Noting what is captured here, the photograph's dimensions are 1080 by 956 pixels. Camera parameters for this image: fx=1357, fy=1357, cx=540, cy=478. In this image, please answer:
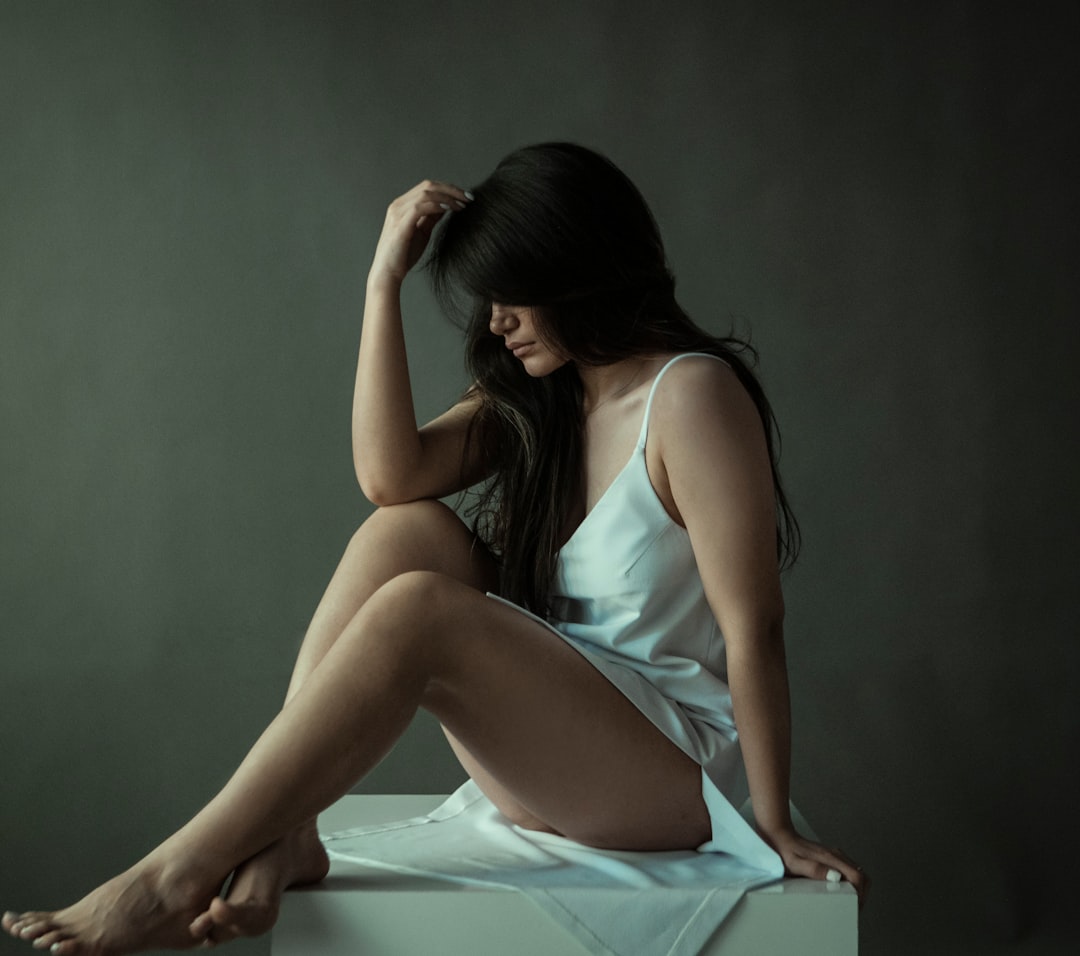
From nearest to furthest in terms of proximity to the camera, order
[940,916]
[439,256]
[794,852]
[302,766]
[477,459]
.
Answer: [302,766], [794,852], [439,256], [477,459], [940,916]

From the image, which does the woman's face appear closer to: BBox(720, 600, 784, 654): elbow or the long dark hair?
the long dark hair

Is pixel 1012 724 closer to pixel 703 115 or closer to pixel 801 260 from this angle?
pixel 801 260

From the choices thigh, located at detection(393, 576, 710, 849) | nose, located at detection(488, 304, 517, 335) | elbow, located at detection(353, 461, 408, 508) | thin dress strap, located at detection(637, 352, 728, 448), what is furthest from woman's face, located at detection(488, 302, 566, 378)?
thigh, located at detection(393, 576, 710, 849)

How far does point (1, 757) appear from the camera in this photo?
271 cm

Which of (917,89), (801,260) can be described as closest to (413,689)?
(801,260)

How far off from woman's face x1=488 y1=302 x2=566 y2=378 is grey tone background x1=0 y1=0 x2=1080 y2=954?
1097 millimetres

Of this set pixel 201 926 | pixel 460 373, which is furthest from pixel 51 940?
pixel 460 373

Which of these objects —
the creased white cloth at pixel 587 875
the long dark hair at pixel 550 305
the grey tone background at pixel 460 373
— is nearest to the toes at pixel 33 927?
the creased white cloth at pixel 587 875

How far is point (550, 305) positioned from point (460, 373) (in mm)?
1169

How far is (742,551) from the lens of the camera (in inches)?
57.5

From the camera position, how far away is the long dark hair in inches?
60.5

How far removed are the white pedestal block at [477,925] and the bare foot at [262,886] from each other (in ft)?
0.10

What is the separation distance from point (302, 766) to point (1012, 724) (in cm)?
181

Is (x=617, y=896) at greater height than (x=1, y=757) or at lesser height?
greater
